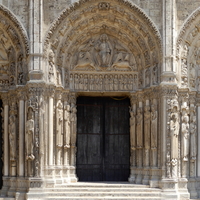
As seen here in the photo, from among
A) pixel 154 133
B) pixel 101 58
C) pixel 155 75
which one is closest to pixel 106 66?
pixel 101 58

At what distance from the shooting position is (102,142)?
17.0m

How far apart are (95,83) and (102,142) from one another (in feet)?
5.85

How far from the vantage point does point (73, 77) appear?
16609mm

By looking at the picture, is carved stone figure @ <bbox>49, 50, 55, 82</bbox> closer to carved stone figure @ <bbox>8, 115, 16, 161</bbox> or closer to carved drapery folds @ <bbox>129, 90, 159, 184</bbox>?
carved stone figure @ <bbox>8, 115, 16, 161</bbox>

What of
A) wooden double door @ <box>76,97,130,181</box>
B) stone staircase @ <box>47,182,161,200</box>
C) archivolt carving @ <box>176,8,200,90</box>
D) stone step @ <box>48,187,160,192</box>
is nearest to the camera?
stone staircase @ <box>47,182,161,200</box>

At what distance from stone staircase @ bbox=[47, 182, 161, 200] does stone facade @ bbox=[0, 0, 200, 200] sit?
0.79ft

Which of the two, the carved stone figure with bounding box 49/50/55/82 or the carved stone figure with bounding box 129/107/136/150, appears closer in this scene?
the carved stone figure with bounding box 49/50/55/82

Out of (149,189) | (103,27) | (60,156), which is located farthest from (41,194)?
(103,27)

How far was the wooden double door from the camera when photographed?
17.0 meters

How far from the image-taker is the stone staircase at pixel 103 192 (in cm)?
1531

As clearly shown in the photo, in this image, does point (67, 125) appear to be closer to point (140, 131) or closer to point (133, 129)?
point (133, 129)

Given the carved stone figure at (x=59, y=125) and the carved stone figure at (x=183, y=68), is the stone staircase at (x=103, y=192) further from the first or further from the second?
the carved stone figure at (x=183, y=68)

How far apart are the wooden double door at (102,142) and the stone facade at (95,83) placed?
529 mm

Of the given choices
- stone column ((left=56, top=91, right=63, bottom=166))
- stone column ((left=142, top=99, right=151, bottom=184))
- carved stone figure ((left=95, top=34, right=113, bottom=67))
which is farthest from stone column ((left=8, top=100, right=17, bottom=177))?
stone column ((left=142, top=99, right=151, bottom=184))
